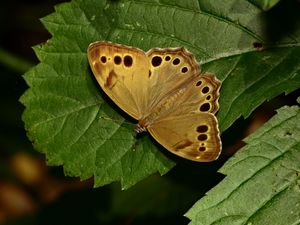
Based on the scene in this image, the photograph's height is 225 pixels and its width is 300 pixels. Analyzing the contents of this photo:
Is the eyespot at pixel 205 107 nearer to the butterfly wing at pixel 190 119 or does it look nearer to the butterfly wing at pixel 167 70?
the butterfly wing at pixel 190 119

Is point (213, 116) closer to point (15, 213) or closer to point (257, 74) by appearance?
point (257, 74)


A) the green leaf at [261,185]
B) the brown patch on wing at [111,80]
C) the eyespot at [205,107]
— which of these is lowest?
the green leaf at [261,185]

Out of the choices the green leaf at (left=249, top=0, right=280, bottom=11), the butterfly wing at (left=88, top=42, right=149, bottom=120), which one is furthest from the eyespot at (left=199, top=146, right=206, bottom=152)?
the green leaf at (left=249, top=0, right=280, bottom=11)

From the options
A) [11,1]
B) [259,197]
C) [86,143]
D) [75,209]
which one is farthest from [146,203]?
[11,1]

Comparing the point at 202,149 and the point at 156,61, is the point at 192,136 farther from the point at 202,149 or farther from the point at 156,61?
the point at 156,61

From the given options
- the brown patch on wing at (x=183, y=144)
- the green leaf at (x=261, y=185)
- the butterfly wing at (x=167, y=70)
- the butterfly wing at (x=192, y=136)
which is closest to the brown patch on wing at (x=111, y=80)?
the butterfly wing at (x=167, y=70)

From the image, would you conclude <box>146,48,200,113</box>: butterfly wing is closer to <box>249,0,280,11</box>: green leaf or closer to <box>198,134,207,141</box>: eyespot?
<box>198,134,207,141</box>: eyespot

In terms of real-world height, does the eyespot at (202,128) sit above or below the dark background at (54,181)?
above
